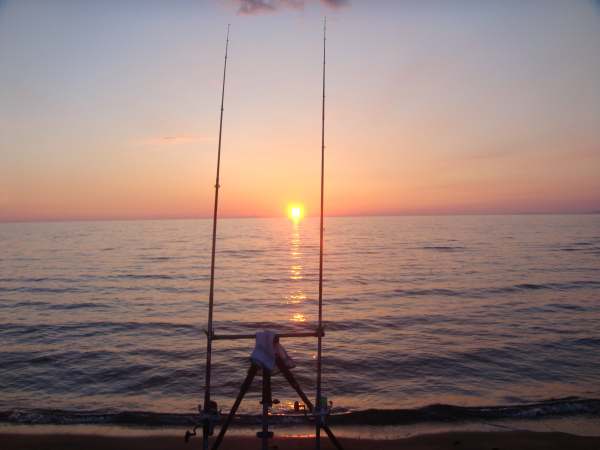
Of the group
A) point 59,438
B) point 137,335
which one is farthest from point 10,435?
point 137,335

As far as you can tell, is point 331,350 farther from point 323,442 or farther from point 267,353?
point 267,353

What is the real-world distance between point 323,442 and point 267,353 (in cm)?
299

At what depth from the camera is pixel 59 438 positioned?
647 centimetres

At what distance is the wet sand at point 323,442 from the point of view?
6.12m

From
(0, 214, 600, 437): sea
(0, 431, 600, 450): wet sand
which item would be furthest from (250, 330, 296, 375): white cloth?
(0, 431, 600, 450): wet sand

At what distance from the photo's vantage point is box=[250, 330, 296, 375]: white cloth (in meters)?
4.20

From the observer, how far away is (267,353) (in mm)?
4266

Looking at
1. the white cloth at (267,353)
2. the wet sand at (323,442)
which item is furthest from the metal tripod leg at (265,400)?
the wet sand at (323,442)

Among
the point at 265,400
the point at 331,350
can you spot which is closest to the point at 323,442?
the point at 265,400

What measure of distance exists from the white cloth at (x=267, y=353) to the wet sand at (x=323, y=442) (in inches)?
98.7

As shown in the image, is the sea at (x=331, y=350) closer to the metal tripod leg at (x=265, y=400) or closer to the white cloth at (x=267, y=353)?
the metal tripod leg at (x=265, y=400)

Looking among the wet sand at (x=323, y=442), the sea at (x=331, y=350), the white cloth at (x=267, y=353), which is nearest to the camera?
the white cloth at (x=267, y=353)

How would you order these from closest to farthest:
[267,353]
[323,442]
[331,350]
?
1. [267,353]
2. [323,442]
3. [331,350]

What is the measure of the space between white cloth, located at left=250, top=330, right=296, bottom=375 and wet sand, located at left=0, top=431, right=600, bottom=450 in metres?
2.51
